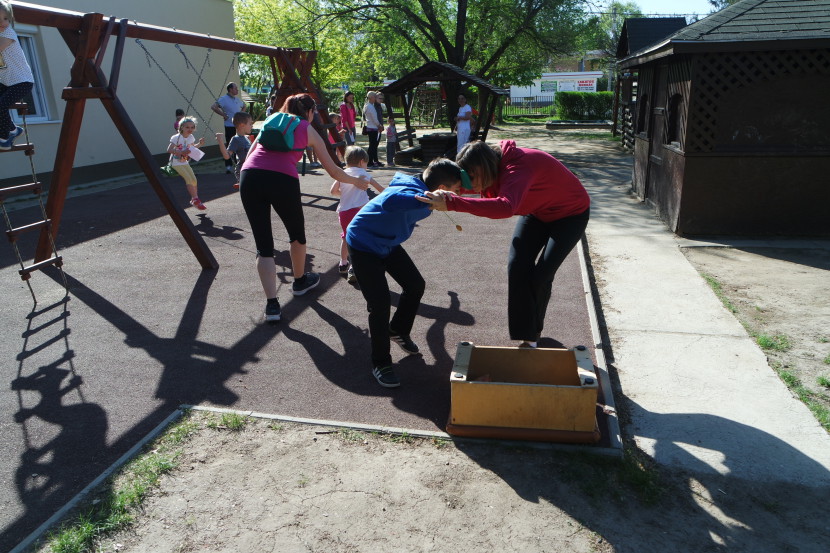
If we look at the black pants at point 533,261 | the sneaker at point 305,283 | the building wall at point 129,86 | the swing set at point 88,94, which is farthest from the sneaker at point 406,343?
the building wall at point 129,86

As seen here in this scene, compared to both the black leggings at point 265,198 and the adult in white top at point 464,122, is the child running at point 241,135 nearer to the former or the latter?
the black leggings at point 265,198

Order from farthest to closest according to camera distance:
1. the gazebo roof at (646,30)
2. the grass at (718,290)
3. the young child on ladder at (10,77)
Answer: the gazebo roof at (646,30) < the grass at (718,290) < the young child on ladder at (10,77)

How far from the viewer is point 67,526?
9.41 ft

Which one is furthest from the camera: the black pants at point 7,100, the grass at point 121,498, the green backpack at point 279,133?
the black pants at point 7,100

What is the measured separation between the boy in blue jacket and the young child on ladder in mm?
3699

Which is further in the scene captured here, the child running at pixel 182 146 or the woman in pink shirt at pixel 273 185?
the child running at pixel 182 146

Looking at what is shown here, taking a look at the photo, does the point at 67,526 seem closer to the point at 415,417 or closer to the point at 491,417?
the point at 415,417

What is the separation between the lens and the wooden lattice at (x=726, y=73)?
801cm

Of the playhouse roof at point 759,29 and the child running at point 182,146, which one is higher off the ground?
the playhouse roof at point 759,29

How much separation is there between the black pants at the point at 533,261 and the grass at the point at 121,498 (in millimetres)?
2269


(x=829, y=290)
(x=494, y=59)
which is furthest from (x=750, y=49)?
(x=494, y=59)

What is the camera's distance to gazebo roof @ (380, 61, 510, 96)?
657 inches

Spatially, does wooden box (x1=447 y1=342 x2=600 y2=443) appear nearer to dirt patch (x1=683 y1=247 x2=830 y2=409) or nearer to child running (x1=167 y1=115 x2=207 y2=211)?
dirt patch (x1=683 y1=247 x2=830 y2=409)

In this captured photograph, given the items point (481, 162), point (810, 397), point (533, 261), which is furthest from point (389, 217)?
point (810, 397)
